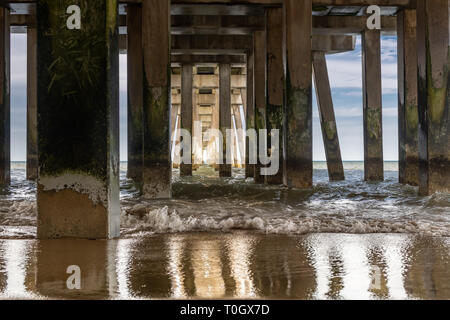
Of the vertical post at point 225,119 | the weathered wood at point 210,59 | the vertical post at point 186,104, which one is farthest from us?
the weathered wood at point 210,59

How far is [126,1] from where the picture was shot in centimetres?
920

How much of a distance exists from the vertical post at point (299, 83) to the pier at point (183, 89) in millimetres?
18

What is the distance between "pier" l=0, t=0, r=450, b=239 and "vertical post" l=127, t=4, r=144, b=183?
25 mm

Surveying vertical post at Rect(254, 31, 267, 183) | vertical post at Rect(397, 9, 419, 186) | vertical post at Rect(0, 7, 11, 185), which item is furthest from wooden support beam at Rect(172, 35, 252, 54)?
vertical post at Rect(0, 7, 11, 185)

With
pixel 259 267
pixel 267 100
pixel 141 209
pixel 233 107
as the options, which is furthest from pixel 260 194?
pixel 233 107

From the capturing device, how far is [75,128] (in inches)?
138

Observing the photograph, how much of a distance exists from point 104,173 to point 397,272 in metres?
2.23

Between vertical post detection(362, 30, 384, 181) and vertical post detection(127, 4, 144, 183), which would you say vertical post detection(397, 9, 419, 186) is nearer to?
vertical post detection(362, 30, 384, 181)

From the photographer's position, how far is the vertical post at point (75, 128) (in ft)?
11.5

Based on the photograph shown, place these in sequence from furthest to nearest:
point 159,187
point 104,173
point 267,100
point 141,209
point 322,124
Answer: point 322,124
point 267,100
point 159,187
point 141,209
point 104,173

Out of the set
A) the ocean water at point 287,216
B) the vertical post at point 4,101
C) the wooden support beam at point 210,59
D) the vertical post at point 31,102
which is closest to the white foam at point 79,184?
the ocean water at point 287,216

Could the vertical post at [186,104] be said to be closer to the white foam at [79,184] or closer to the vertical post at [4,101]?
the vertical post at [4,101]
